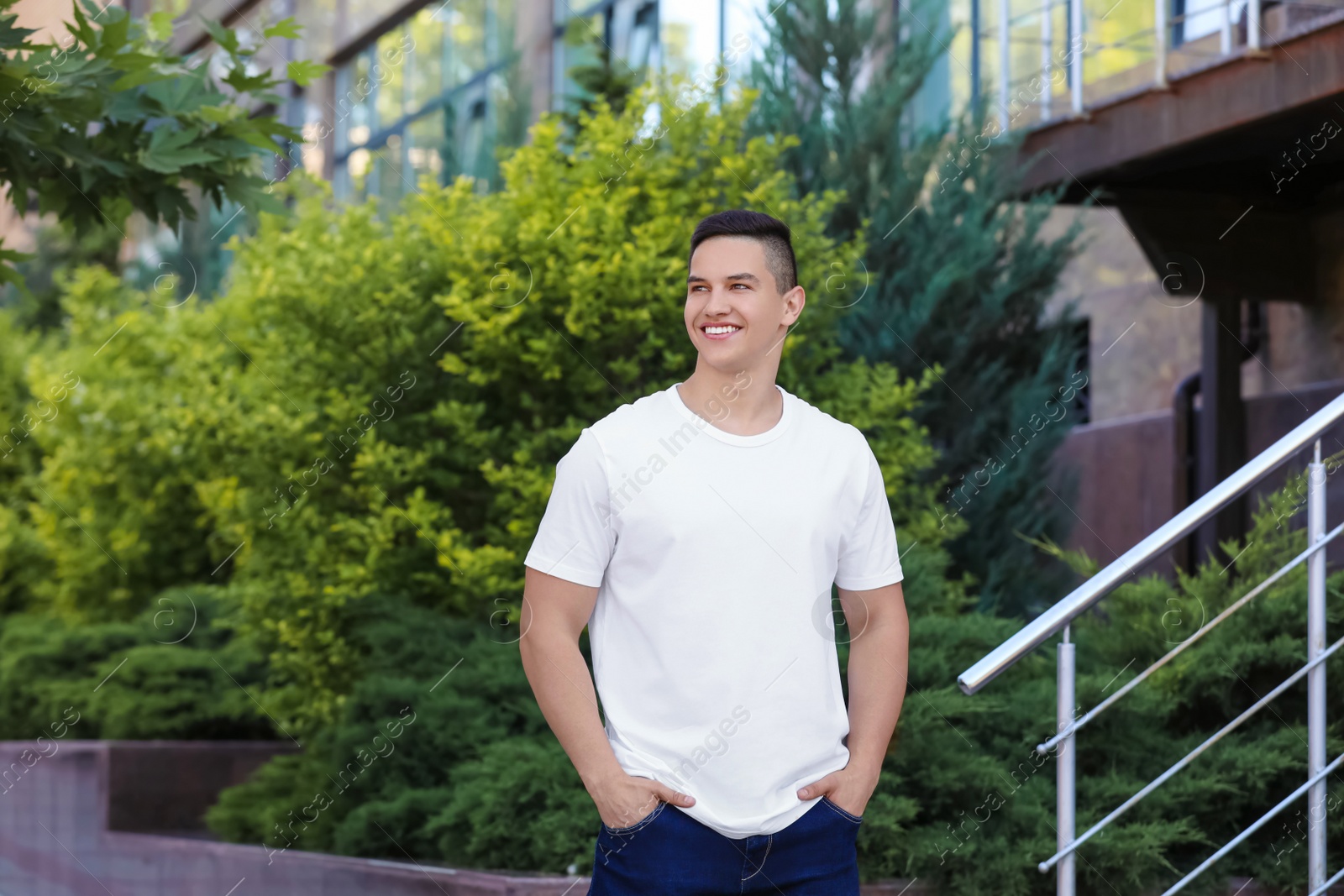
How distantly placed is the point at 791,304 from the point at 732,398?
26cm

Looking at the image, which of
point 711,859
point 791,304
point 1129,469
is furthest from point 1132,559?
point 1129,469

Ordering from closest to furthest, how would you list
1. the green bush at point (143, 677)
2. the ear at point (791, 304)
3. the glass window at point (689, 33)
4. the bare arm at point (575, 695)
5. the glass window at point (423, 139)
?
the bare arm at point (575, 695) < the ear at point (791, 304) < the green bush at point (143, 677) < the glass window at point (689, 33) < the glass window at point (423, 139)

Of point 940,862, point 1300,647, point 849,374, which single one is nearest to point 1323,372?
point 849,374

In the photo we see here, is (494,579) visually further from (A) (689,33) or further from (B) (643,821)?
(A) (689,33)

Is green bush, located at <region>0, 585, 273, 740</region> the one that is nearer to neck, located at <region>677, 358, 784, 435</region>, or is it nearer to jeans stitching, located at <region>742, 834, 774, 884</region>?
neck, located at <region>677, 358, 784, 435</region>

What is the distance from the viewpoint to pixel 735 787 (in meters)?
2.61

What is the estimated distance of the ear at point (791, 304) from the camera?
2.91 metres

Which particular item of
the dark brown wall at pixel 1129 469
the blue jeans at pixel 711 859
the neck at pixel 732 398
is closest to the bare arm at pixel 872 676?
the blue jeans at pixel 711 859

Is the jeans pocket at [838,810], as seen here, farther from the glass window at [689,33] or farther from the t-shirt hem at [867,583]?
the glass window at [689,33]

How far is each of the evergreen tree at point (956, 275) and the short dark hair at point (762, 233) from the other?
558 centimetres

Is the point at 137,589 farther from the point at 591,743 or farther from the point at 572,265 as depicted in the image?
the point at 591,743

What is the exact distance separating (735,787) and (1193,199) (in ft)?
22.4

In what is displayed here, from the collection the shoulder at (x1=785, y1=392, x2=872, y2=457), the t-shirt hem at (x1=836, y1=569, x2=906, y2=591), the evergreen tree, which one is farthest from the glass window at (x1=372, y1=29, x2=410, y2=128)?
the t-shirt hem at (x1=836, y1=569, x2=906, y2=591)

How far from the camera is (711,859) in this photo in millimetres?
2600
